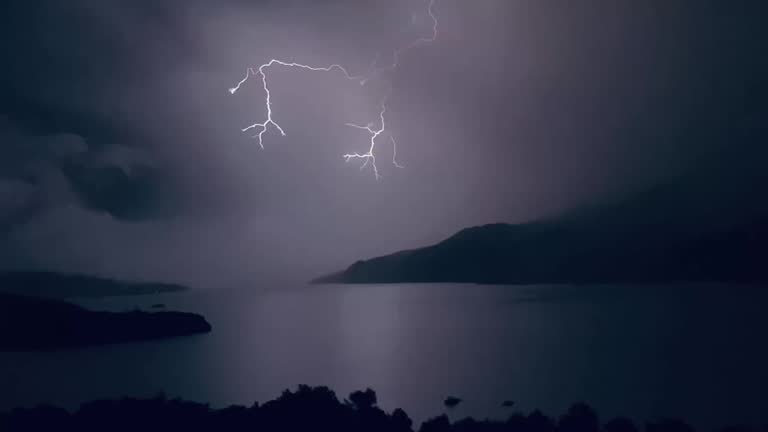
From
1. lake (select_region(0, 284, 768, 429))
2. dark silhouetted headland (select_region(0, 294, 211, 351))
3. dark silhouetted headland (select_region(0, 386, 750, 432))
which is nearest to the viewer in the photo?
dark silhouetted headland (select_region(0, 386, 750, 432))

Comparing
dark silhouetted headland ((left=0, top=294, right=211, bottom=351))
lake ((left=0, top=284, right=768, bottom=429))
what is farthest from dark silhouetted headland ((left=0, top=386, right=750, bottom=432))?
dark silhouetted headland ((left=0, top=294, right=211, bottom=351))

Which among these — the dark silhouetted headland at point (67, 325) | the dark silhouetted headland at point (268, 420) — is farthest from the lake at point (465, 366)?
the dark silhouetted headland at point (268, 420)

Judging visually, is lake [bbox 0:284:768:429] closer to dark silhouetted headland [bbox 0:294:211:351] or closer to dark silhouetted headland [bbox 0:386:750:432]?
dark silhouetted headland [bbox 0:294:211:351]

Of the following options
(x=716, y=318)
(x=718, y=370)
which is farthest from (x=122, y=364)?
(x=716, y=318)

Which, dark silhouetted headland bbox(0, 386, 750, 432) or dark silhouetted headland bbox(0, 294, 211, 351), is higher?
dark silhouetted headland bbox(0, 294, 211, 351)

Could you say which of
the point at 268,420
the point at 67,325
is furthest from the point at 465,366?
the point at 67,325

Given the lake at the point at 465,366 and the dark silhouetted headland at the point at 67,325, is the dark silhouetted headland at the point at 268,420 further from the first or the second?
the dark silhouetted headland at the point at 67,325
